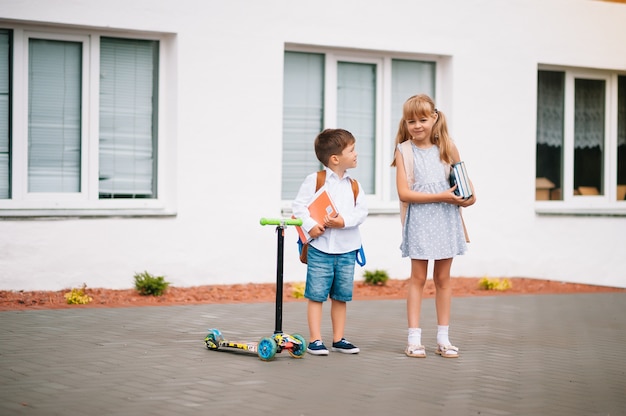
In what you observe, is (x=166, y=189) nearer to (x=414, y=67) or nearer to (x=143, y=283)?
(x=143, y=283)

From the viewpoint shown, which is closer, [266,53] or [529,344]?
[529,344]

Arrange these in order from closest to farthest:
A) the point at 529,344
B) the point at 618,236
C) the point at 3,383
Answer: the point at 3,383 → the point at 529,344 → the point at 618,236

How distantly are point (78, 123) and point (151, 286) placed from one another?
2.07 m

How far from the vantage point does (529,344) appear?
8219 millimetres

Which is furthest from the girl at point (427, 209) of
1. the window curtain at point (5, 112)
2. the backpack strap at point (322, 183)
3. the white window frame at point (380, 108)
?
the white window frame at point (380, 108)

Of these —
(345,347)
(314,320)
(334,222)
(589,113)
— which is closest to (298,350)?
(314,320)

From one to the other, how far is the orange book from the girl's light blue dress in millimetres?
627

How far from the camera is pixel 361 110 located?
13.1 metres

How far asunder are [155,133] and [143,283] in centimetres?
197

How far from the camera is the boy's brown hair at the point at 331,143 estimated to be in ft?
24.6

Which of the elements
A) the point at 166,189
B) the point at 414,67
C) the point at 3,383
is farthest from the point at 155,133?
the point at 3,383

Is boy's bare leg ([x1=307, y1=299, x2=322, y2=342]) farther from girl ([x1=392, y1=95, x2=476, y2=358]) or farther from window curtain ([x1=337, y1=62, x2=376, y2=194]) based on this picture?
window curtain ([x1=337, y1=62, x2=376, y2=194])

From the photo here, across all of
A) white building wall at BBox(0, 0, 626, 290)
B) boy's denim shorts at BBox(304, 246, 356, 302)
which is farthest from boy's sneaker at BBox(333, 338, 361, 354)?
white building wall at BBox(0, 0, 626, 290)

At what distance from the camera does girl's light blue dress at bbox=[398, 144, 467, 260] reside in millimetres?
7500
